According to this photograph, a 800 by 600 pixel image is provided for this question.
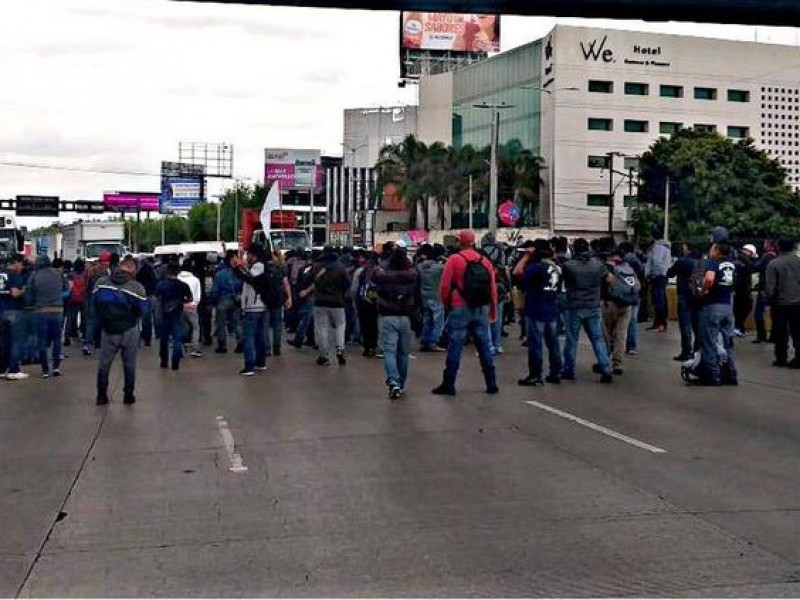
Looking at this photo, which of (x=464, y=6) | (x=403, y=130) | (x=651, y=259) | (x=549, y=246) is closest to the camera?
(x=464, y=6)

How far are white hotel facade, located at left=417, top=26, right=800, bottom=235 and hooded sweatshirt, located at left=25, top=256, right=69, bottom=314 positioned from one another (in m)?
63.0

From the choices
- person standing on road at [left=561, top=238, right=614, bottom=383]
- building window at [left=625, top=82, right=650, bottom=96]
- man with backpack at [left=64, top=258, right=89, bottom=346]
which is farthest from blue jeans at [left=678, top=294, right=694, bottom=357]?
building window at [left=625, top=82, right=650, bottom=96]

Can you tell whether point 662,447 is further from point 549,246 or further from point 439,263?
point 439,263

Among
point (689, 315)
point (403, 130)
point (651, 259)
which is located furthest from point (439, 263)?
point (403, 130)

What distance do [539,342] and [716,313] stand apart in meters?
2.17

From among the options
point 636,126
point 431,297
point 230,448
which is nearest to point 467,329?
point 230,448

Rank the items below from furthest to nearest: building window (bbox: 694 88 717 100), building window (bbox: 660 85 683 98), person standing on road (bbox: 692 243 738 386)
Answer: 1. building window (bbox: 694 88 717 100)
2. building window (bbox: 660 85 683 98)
3. person standing on road (bbox: 692 243 738 386)

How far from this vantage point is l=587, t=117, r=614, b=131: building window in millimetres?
81438

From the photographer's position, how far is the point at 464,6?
988cm

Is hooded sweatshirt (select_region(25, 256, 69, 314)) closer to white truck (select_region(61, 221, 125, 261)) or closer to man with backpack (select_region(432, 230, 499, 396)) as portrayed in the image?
man with backpack (select_region(432, 230, 499, 396))

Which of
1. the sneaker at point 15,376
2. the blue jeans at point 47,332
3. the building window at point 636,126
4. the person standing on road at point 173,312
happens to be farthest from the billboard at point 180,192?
the sneaker at point 15,376

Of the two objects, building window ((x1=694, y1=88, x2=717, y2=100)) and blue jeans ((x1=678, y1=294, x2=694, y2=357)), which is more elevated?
building window ((x1=694, y1=88, x2=717, y2=100))

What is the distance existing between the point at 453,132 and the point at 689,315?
80.4 m

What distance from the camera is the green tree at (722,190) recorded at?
2502 inches
